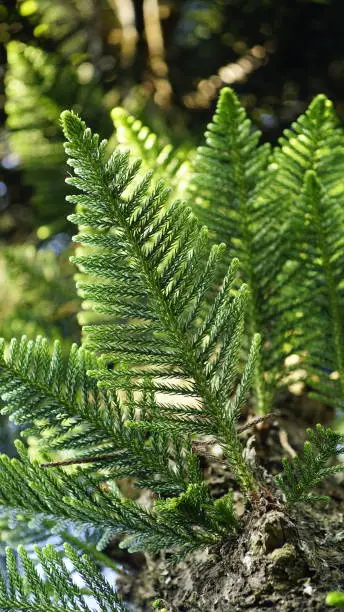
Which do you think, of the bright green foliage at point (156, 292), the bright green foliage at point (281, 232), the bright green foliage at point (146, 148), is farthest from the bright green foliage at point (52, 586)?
the bright green foliage at point (146, 148)

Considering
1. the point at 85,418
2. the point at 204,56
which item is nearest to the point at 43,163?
the point at 204,56

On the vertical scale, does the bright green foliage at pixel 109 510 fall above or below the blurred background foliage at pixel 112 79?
below

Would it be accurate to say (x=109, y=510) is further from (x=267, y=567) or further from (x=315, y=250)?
(x=315, y=250)

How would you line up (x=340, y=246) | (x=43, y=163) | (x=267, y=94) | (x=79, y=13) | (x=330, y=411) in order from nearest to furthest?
(x=340, y=246) → (x=330, y=411) → (x=43, y=163) → (x=267, y=94) → (x=79, y=13)

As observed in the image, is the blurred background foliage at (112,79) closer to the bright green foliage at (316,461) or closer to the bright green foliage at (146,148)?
the bright green foliage at (146,148)

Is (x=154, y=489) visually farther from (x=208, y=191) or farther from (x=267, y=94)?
(x=267, y=94)

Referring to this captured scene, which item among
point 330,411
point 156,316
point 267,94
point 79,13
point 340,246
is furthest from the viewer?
point 79,13
